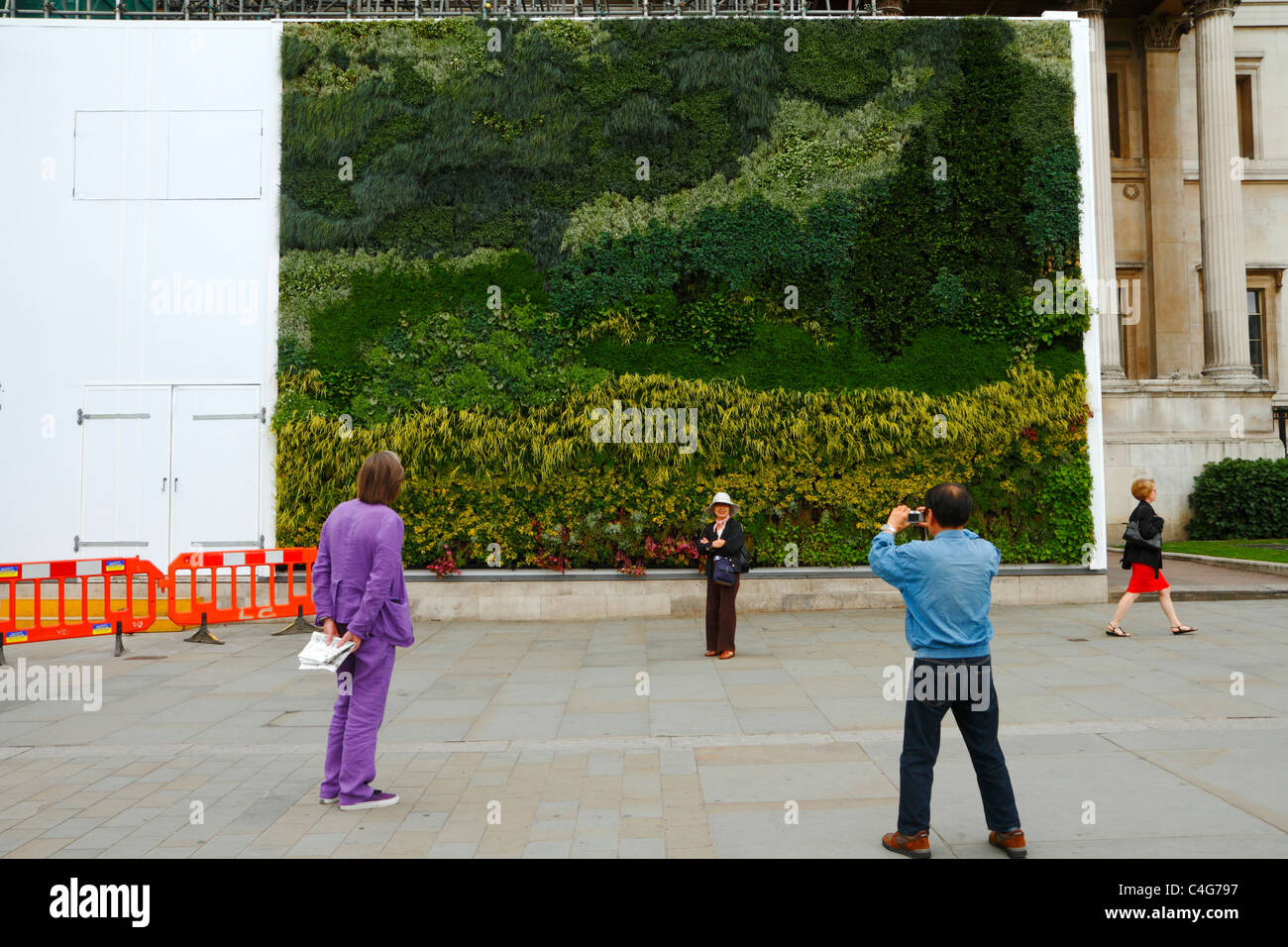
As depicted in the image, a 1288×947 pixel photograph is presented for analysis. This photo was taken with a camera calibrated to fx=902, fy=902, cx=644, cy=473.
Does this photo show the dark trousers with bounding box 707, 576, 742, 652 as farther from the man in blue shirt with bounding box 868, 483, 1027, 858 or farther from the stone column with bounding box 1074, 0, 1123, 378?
the stone column with bounding box 1074, 0, 1123, 378

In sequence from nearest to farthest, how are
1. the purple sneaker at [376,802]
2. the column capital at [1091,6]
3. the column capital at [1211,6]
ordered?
the purple sneaker at [376,802] → the column capital at [1091,6] → the column capital at [1211,6]

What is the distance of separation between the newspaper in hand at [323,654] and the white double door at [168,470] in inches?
374

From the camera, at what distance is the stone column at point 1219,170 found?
79.6 ft

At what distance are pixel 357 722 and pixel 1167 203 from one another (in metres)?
28.6

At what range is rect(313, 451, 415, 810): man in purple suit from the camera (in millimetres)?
5238

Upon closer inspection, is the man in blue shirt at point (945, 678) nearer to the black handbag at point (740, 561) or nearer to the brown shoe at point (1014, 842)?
the brown shoe at point (1014, 842)

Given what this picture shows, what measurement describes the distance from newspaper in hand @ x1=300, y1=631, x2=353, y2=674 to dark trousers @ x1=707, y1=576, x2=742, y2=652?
552 cm

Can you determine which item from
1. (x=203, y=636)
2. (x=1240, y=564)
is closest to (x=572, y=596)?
(x=203, y=636)

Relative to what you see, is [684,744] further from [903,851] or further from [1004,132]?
[1004,132]

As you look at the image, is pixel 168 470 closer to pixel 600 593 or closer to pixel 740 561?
pixel 600 593

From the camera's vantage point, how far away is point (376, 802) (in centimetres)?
526

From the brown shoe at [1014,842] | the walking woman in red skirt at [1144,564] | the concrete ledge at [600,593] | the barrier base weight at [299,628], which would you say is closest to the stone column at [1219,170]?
the concrete ledge at [600,593]

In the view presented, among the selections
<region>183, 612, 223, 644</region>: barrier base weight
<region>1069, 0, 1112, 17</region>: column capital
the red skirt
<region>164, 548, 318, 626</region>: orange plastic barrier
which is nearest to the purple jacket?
<region>164, 548, 318, 626</region>: orange plastic barrier

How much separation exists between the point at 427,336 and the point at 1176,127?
23.8 m
